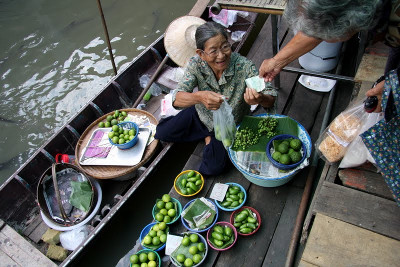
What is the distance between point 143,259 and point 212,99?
60.2 inches

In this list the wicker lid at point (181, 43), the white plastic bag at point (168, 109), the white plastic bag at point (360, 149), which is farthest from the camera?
the wicker lid at point (181, 43)

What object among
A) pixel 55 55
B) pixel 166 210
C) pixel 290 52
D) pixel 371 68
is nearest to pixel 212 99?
pixel 290 52

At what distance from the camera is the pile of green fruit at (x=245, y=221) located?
2.60 meters

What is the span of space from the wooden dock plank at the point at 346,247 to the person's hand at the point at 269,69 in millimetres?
1129

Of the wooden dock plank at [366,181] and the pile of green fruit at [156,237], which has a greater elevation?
the wooden dock plank at [366,181]

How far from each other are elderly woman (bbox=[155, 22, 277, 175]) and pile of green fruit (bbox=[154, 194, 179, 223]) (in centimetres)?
Answer: 46

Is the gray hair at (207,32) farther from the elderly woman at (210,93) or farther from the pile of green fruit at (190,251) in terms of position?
the pile of green fruit at (190,251)

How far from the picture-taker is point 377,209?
184 cm

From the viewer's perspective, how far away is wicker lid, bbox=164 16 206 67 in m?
3.88

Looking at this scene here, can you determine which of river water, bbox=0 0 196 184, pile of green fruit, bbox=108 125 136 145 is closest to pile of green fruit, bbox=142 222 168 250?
pile of green fruit, bbox=108 125 136 145

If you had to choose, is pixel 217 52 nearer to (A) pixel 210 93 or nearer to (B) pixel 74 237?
(A) pixel 210 93

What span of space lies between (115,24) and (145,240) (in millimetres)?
5956

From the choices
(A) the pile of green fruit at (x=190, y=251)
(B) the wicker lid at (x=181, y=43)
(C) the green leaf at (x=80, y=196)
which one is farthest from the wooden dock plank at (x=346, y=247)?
(B) the wicker lid at (x=181, y=43)

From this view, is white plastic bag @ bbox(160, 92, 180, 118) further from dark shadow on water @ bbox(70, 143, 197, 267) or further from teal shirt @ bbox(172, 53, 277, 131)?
teal shirt @ bbox(172, 53, 277, 131)
